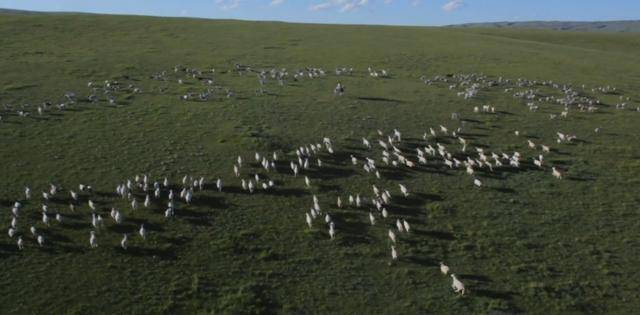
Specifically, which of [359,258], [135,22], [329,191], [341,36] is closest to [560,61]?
[341,36]

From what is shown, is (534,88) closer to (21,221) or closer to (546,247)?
(546,247)

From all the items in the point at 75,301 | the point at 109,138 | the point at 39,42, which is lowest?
the point at 75,301

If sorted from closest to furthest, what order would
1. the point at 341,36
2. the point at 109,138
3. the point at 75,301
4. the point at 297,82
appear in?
the point at 75,301 → the point at 109,138 → the point at 297,82 → the point at 341,36

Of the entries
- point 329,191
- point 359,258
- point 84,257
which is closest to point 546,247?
point 359,258

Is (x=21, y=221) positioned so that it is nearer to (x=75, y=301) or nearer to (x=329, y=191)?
Result: (x=75, y=301)

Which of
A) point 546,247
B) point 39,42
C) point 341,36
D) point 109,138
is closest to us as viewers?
point 546,247

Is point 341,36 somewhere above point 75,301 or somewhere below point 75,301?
above

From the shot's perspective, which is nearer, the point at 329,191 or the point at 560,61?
the point at 329,191
